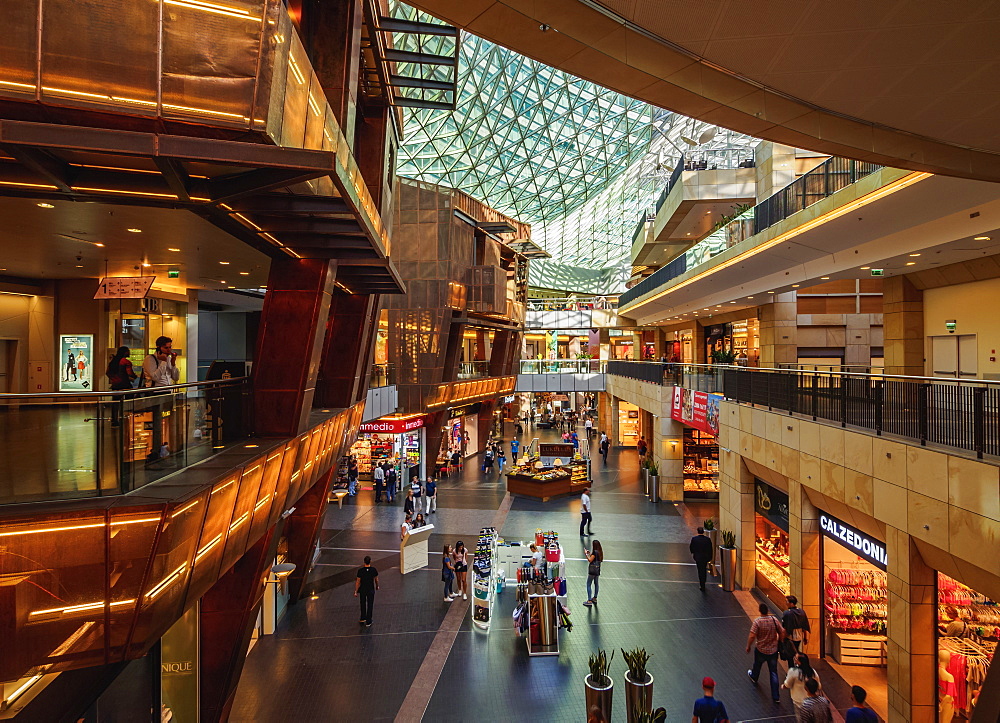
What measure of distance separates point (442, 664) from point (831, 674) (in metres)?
7.67

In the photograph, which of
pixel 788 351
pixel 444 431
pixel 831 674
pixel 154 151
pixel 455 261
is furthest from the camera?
pixel 444 431

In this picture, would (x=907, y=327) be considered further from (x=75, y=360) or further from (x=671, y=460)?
(x=75, y=360)

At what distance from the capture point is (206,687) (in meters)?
9.41

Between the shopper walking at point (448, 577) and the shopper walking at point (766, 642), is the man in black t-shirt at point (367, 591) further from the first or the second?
the shopper walking at point (766, 642)

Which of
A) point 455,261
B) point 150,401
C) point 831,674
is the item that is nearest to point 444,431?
point 455,261

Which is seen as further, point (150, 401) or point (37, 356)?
point (37, 356)

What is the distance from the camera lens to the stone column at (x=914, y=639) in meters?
8.07

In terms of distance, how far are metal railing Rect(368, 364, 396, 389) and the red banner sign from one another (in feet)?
41.4

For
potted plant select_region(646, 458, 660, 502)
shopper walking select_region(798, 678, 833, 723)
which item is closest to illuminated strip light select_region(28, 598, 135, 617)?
shopper walking select_region(798, 678, 833, 723)

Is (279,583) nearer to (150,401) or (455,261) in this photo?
(150,401)

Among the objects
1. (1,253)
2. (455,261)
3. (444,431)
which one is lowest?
(444,431)

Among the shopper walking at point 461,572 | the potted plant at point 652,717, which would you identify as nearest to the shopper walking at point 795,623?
the potted plant at point 652,717

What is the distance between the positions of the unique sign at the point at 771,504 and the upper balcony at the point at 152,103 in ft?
41.7

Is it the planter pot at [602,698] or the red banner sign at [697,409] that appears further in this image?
the red banner sign at [697,409]
